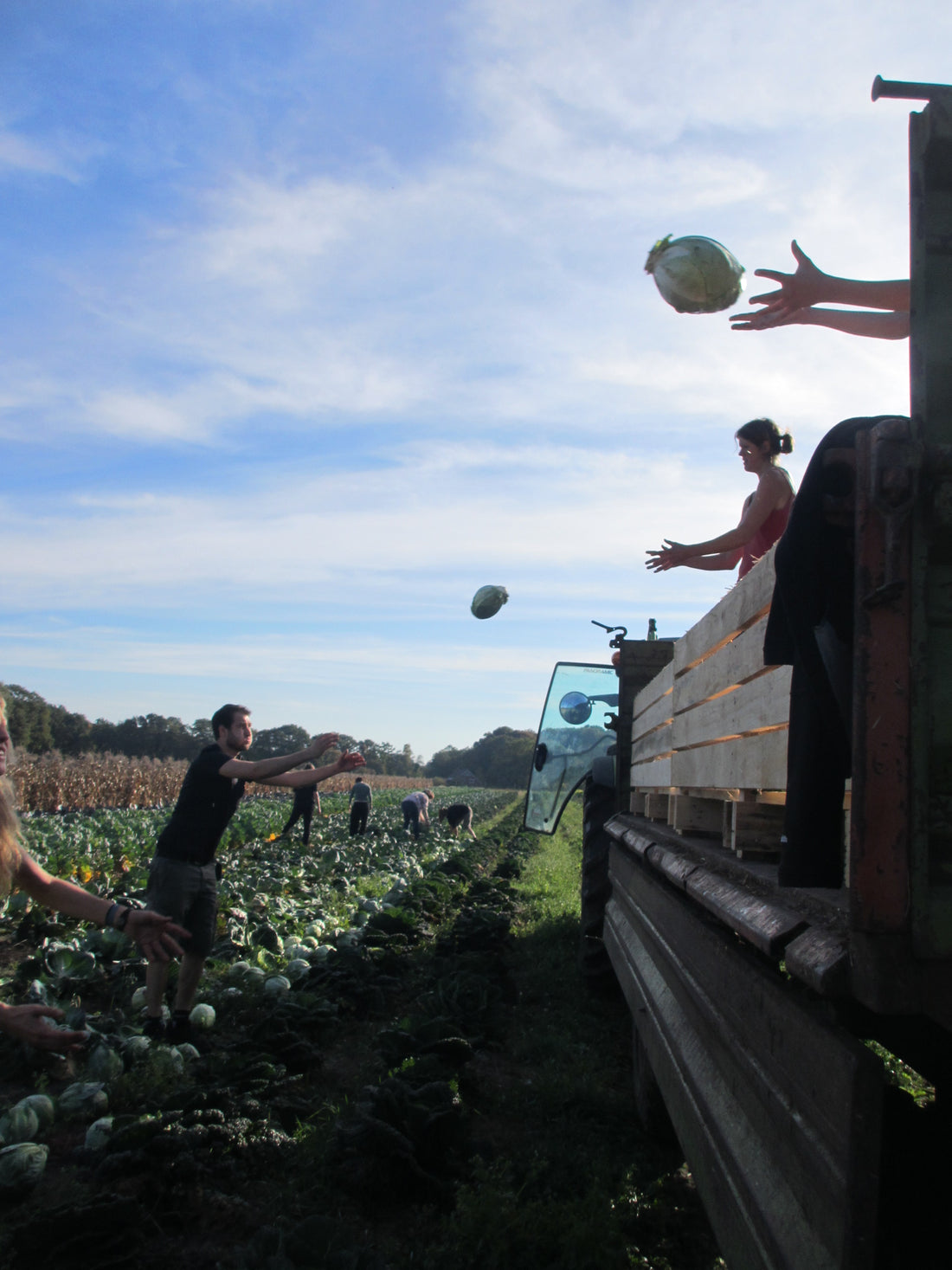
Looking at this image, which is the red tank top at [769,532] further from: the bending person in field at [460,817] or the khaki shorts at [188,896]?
the bending person in field at [460,817]

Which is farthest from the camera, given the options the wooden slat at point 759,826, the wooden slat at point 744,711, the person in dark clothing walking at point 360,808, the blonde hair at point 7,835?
the person in dark clothing walking at point 360,808

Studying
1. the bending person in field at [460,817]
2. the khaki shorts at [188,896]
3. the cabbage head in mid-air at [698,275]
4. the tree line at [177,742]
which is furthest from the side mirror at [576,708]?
the tree line at [177,742]

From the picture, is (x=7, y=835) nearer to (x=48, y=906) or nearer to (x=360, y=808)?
(x=48, y=906)

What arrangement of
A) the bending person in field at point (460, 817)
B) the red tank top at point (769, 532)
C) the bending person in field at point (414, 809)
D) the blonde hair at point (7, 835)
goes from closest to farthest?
the blonde hair at point (7, 835), the red tank top at point (769, 532), the bending person in field at point (414, 809), the bending person in field at point (460, 817)

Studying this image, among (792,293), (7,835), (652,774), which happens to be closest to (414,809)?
(652,774)

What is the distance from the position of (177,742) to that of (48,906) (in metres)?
75.6

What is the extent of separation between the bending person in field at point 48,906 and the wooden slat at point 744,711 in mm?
1827

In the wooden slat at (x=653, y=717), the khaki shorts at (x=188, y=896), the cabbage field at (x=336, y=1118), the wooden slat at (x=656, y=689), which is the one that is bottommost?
the cabbage field at (x=336, y=1118)

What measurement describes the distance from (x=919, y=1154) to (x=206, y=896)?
15.0 feet

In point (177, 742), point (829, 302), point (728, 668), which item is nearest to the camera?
point (829, 302)

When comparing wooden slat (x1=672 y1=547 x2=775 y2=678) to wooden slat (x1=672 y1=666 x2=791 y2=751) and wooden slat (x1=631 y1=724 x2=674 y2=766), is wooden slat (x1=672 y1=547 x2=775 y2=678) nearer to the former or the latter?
wooden slat (x1=672 y1=666 x2=791 y2=751)

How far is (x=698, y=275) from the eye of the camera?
350 cm

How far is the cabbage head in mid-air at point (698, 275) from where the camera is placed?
137 inches

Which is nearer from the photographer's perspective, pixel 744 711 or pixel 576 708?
pixel 744 711
